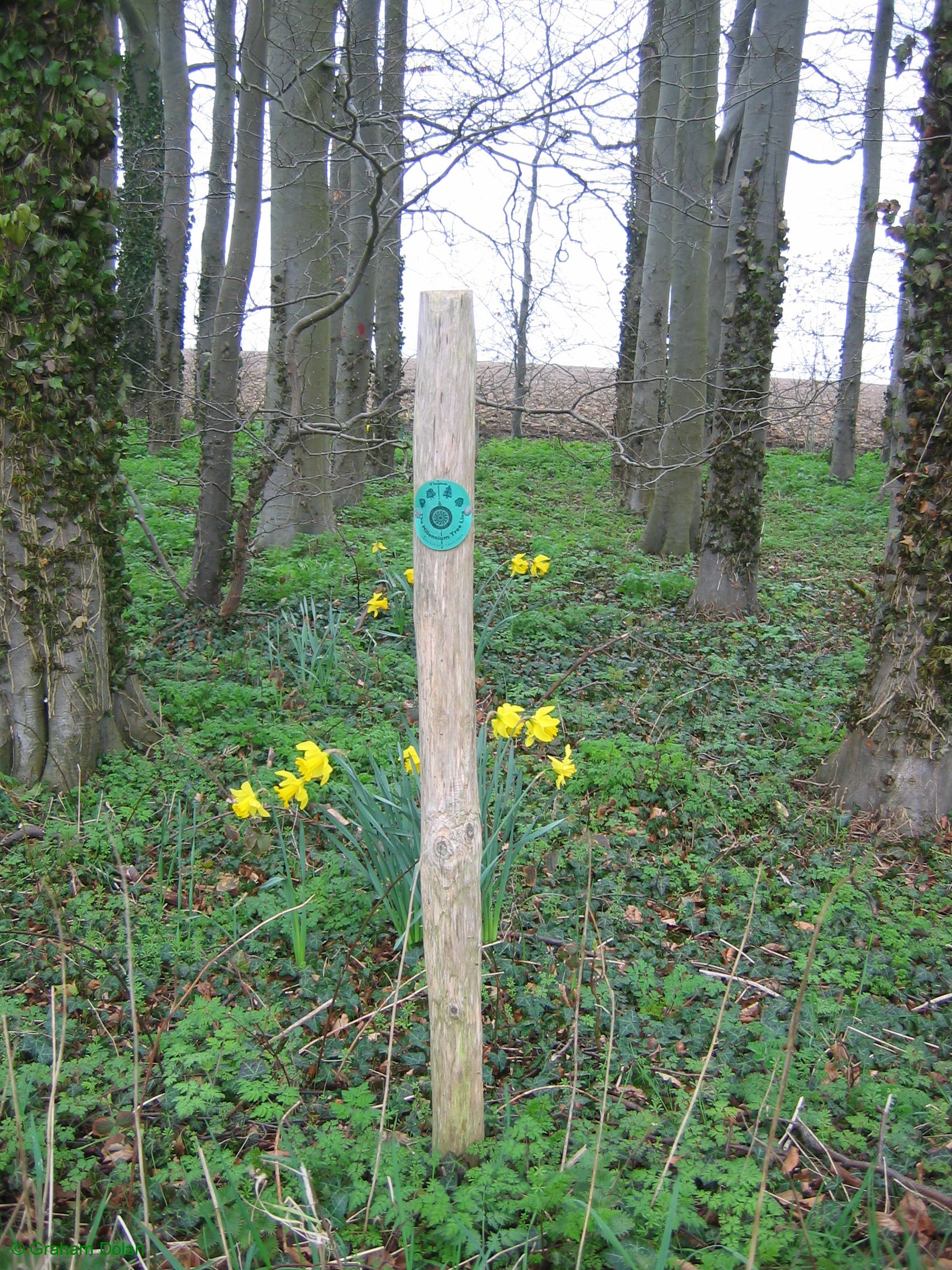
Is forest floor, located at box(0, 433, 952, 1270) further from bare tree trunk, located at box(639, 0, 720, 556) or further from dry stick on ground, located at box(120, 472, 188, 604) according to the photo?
bare tree trunk, located at box(639, 0, 720, 556)

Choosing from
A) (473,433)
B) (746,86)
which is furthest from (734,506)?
(473,433)

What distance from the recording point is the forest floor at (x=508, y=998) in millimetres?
2006

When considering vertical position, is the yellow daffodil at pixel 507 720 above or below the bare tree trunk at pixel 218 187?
below

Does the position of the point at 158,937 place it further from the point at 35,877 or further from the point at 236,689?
the point at 236,689

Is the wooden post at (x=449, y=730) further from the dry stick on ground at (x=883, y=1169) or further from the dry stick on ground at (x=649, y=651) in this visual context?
the dry stick on ground at (x=649, y=651)

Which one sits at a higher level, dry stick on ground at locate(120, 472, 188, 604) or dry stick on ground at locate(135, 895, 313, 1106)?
dry stick on ground at locate(120, 472, 188, 604)

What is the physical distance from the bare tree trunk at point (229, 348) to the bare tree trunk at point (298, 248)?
0.25 m

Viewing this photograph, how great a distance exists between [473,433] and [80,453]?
2.67m

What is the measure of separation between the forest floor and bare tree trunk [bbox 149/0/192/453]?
7540 mm

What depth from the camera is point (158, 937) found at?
307 centimetres

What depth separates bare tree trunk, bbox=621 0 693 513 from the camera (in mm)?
8891

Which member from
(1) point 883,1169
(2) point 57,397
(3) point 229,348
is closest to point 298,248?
(3) point 229,348

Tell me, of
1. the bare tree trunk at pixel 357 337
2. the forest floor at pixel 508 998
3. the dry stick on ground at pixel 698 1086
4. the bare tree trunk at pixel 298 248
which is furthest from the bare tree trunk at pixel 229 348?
the dry stick on ground at pixel 698 1086

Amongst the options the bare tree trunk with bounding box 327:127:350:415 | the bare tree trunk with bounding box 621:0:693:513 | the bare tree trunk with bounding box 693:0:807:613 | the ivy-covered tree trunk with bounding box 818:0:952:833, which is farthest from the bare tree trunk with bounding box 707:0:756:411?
the ivy-covered tree trunk with bounding box 818:0:952:833
